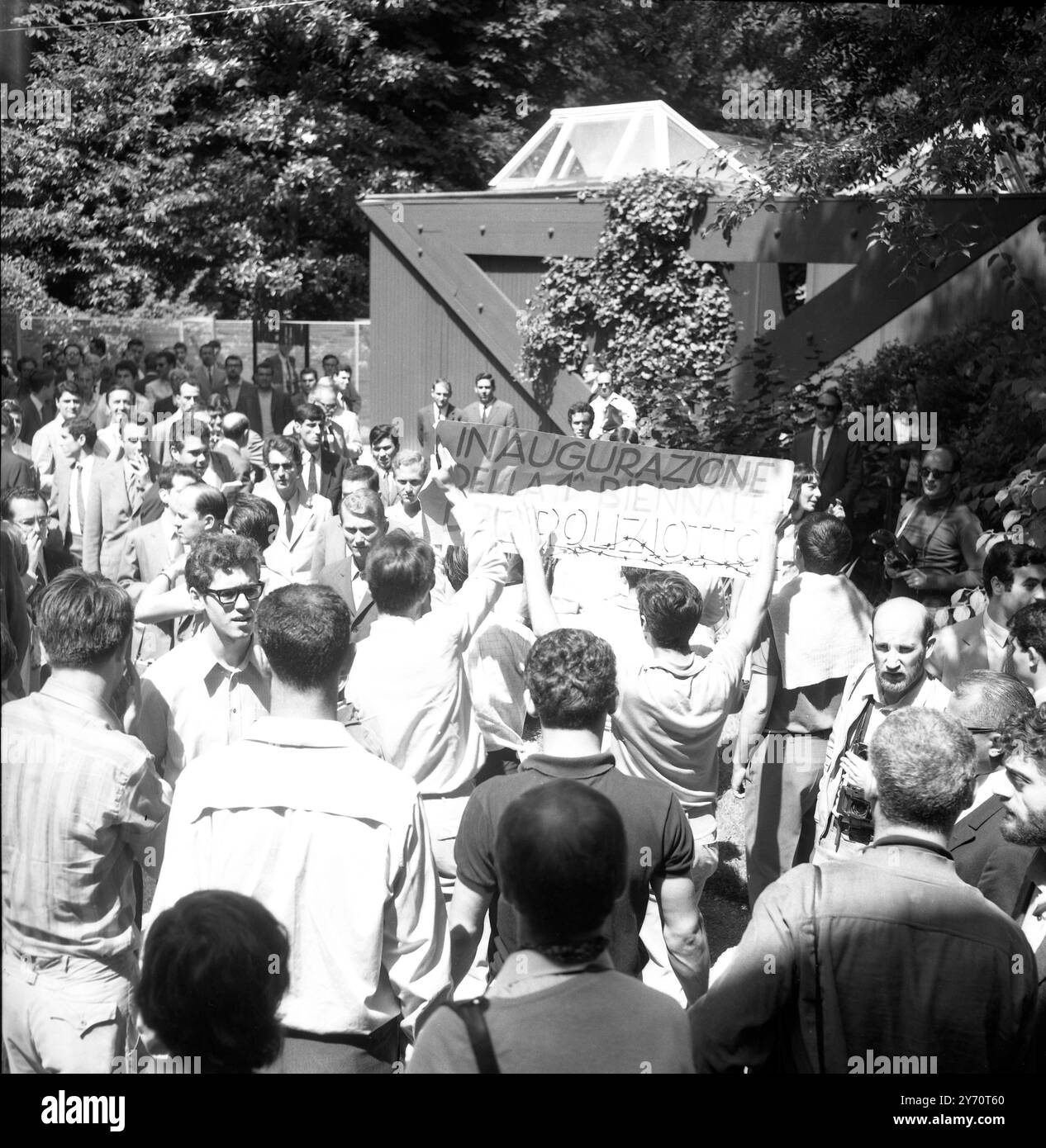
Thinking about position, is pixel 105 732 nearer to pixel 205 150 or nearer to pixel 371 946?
pixel 371 946

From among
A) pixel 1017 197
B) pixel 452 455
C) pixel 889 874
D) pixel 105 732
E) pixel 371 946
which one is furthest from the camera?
pixel 1017 197

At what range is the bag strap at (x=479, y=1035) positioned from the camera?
7.71ft

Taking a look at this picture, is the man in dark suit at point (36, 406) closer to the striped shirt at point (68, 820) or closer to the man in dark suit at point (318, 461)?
A: the man in dark suit at point (318, 461)

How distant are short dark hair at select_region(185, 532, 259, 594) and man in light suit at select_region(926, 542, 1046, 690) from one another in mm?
2713

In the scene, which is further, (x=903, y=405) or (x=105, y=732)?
(x=903, y=405)

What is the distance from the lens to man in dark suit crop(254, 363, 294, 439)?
18.5 metres

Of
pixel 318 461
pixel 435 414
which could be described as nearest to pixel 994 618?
pixel 318 461

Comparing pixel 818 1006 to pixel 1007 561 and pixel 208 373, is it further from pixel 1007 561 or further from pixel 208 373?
pixel 208 373

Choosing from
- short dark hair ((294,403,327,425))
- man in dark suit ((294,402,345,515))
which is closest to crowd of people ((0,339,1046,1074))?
man in dark suit ((294,402,345,515))

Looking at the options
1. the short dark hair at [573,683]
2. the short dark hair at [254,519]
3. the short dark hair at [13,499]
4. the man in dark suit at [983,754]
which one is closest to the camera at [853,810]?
the man in dark suit at [983,754]

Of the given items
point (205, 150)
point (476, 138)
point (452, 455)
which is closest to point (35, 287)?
point (205, 150)

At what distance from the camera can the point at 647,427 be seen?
13508 mm

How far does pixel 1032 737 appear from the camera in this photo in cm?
344

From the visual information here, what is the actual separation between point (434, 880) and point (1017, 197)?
1070cm
